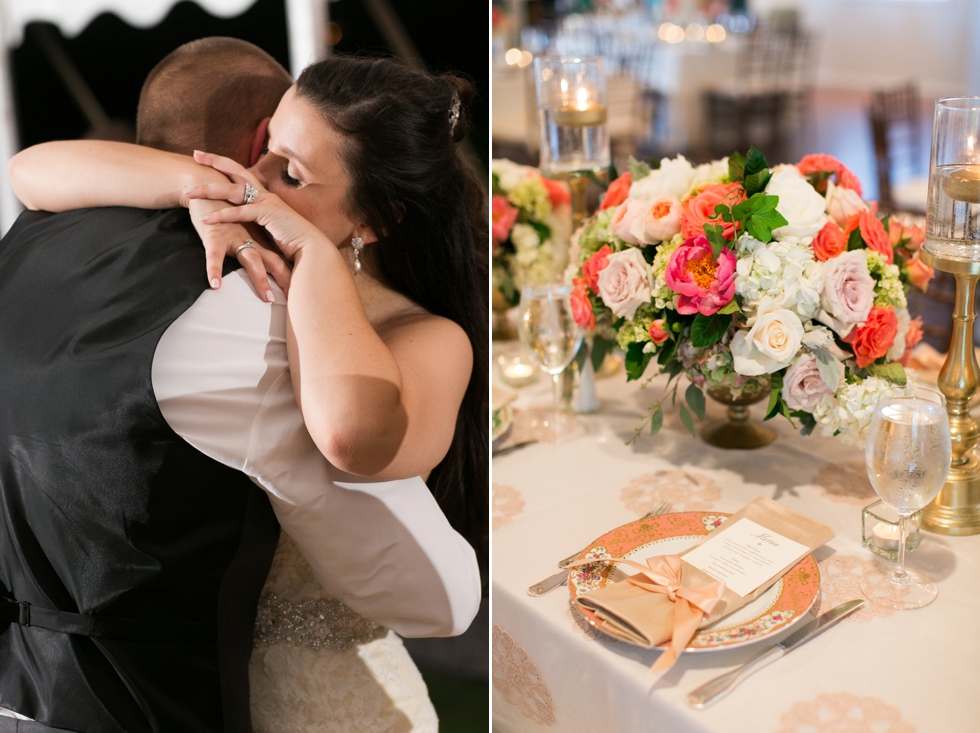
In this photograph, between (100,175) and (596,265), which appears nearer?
(100,175)

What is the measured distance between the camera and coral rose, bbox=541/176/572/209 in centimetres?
185

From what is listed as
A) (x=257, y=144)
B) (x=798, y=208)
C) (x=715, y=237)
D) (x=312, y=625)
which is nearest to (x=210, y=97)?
(x=257, y=144)

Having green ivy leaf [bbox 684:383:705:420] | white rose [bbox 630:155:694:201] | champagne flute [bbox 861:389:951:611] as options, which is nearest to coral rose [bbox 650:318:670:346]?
green ivy leaf [bbox 684:383:705:420]

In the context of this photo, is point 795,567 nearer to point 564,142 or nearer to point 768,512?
point 768,512

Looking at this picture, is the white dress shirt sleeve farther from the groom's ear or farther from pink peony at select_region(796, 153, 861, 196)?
pink peony at select_region(796, 153, 861, 196)

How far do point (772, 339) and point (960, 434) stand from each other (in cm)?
29

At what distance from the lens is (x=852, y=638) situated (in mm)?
949

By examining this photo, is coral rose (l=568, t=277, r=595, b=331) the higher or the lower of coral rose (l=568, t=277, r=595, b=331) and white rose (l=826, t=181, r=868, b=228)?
the lower

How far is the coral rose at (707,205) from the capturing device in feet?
3.94

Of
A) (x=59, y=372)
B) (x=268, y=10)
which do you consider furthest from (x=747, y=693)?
(x=268, y=10)

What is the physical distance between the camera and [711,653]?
36.8 inches

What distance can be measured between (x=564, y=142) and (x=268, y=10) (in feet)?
2.76

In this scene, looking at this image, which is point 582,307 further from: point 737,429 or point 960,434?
point 960,434

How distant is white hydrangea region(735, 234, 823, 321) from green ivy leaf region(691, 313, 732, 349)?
49 mm
